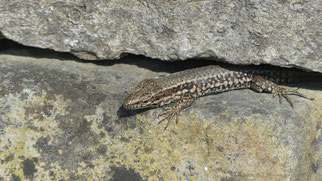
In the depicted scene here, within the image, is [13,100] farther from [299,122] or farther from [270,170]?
[299,122]

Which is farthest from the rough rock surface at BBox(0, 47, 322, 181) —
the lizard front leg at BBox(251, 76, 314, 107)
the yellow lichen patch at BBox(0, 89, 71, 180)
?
the lizard front leg at BBox(251, 76, 314, 107)

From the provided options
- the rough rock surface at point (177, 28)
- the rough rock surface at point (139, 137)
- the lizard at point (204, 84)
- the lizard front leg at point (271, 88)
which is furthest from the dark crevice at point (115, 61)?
the rough rock surface at point (139, 137)

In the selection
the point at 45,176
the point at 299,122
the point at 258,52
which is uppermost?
the point at 258,52

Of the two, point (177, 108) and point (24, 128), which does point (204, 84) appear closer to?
point (177, 108)

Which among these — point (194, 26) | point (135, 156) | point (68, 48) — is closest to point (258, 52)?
point (194, 26)

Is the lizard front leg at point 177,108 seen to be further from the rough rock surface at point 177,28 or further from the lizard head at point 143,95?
the rough rock surface at point 177,28

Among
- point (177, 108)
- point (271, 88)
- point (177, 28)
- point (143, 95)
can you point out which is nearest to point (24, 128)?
point (143, 95)

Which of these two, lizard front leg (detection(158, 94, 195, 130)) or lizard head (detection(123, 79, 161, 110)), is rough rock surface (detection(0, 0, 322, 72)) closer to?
lizard head (detection(123, 79, 161, 110))
